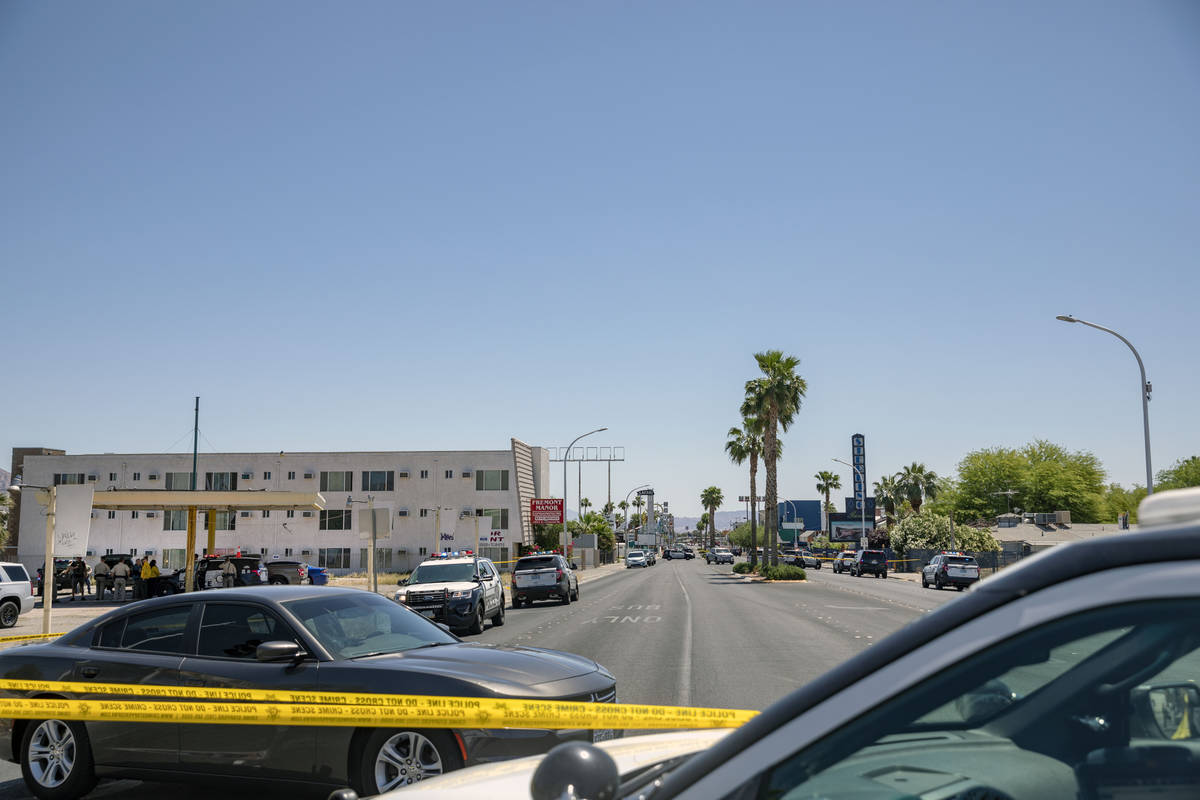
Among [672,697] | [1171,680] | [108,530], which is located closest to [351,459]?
[108,530]

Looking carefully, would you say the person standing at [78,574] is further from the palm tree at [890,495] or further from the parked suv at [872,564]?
the palm tree at [890,495]

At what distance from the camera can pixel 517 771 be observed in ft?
8.00

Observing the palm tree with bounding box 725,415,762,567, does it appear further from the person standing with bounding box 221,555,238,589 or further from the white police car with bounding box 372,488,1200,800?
the white police car with bounding box 372,488,1200,800

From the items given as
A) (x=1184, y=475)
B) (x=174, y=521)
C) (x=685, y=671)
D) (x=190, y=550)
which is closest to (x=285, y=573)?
(x=190, y=550)

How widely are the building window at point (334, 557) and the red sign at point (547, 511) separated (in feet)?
45.9

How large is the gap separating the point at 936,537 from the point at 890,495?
113 feet

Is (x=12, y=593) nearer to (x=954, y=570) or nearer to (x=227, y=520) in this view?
(x=954, y=570)

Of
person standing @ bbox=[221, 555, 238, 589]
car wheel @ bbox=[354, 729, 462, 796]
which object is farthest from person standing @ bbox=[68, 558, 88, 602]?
car wheel @ bbox=[354, 729, 462, 796]

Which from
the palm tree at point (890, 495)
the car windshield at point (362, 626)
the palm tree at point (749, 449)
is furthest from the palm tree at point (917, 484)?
the car windshield at point (362, 626)

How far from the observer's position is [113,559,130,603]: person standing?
111 ft

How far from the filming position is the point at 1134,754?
146 centimetres

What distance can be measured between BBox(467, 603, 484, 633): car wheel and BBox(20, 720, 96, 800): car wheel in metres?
13.9

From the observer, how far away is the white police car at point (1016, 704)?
130 cm

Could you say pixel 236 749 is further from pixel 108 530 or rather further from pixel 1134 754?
pixel 108 530
